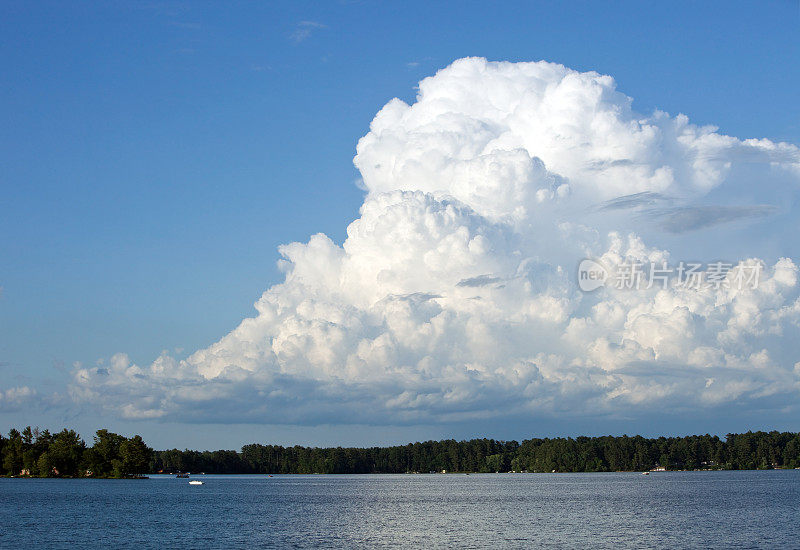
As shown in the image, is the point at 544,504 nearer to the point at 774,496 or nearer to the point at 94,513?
the point at 774,496

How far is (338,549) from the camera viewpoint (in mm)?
95750

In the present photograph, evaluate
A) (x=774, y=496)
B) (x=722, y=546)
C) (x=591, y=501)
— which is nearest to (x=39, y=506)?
(x=591, y=501)

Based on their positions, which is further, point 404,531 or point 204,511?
point 204,511

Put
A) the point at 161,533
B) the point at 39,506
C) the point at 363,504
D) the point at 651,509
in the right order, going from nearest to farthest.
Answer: the point at 161,533 → the point at 651,509 → the point at 39,506 → the point at 363,504

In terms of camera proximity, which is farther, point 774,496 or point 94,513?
point 774,496

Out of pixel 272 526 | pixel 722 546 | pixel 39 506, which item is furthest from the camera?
pixel 39 506

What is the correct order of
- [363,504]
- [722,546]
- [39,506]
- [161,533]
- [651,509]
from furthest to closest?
[363,504] < [39,506] < [651,509] < [161,533] < [722,546]

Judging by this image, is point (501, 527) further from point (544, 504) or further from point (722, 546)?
point (544, 504)

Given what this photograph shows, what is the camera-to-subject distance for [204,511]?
161m

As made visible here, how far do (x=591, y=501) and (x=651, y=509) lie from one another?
2765 cm

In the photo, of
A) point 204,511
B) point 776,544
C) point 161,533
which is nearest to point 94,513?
point 204,511

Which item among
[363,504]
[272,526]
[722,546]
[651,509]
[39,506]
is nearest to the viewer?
[722,546]

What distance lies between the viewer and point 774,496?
7480 inches

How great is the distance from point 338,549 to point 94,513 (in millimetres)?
74981
